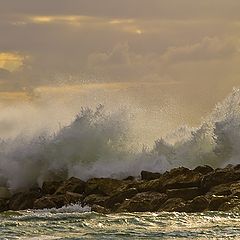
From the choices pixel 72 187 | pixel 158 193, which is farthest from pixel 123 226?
pixel 72 187

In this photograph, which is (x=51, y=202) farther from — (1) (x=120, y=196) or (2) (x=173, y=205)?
(2) (x=173, y=205)

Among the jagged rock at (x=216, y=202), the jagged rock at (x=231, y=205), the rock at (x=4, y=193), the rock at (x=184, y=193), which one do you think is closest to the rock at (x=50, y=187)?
the rock at (x=4, y=193)

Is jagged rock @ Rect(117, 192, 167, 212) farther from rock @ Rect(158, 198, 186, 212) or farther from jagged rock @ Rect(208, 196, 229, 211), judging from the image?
jagged rock @ Rect(208, 196, 229, 211)

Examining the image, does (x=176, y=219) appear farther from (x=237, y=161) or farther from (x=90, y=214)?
(x=237, y=161)

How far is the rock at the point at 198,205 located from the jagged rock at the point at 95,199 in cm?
281

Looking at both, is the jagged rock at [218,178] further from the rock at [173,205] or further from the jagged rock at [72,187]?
the jagged rock at [72,187]

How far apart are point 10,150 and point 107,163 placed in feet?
16.0

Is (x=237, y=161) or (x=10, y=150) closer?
(x=237, y=161)

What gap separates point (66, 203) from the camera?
1736cm

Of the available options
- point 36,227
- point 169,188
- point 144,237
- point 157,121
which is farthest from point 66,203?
point 157,121

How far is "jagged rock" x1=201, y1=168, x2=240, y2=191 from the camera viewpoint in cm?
1603

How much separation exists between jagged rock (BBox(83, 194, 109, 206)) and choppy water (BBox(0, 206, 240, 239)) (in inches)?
89.2

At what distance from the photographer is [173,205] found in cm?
1486

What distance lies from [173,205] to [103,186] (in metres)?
3.60
